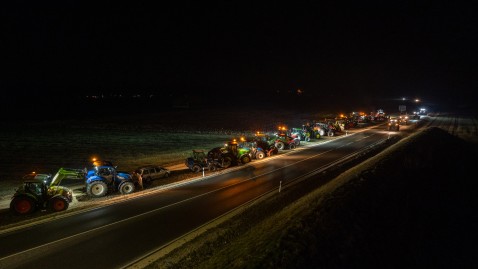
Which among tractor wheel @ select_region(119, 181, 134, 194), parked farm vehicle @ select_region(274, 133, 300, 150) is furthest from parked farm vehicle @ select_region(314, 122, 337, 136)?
tractor wheel @ select_region(119, 181, 134, 194)

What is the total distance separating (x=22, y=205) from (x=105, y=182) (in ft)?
14.7

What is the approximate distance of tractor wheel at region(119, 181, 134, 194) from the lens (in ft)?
66.8

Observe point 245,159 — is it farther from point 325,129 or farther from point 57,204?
point 325,129

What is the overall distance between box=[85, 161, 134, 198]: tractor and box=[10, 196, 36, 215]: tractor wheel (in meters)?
3.27

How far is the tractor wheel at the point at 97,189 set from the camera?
64.8 ft

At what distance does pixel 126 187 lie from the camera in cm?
2052

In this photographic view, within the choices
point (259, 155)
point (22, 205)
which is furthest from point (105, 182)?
point (259, 155)

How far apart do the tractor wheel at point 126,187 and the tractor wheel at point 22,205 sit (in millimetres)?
4736

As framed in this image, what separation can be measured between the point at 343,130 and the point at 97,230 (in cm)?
5169

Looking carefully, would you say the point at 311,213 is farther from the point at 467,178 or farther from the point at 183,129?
the point at 183,129

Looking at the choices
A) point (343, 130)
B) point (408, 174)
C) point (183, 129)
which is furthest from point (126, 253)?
point (343, 130)

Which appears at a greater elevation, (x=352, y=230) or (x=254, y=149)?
(x=254, y=149)

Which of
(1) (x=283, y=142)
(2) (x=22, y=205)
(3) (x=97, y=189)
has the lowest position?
(1) (x=283, y=142)

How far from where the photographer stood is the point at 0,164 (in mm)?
29594
